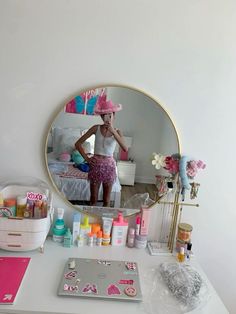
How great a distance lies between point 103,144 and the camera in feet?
4.13

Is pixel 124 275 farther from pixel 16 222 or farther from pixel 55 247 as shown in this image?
pixel 16 222

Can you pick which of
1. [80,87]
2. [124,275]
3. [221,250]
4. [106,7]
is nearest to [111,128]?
[80,87]

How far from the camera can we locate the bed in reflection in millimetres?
1267

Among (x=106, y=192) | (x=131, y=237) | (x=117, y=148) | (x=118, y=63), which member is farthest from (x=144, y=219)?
(x=118, y=63)

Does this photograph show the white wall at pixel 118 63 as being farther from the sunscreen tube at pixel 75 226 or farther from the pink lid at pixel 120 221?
the pink lid at pixel 120 221

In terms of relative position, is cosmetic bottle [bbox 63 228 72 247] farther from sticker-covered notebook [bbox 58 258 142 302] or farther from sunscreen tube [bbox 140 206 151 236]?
sunscreen tube [bbox 140 206 151 236]

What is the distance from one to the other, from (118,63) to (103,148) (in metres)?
0.36

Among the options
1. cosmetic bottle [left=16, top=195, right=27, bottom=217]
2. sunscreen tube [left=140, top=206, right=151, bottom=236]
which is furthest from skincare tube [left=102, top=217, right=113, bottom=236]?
cosmetic bottle [left=16, top=195, right=27, bottom=217]

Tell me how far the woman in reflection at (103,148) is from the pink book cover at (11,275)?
0.39 meters

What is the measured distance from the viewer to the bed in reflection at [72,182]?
49.9 inches

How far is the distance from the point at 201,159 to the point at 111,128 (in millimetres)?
435

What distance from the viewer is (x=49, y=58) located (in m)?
1.19

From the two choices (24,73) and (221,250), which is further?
(221,250)

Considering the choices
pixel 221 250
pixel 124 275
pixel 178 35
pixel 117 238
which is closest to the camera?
pixel 124 275
